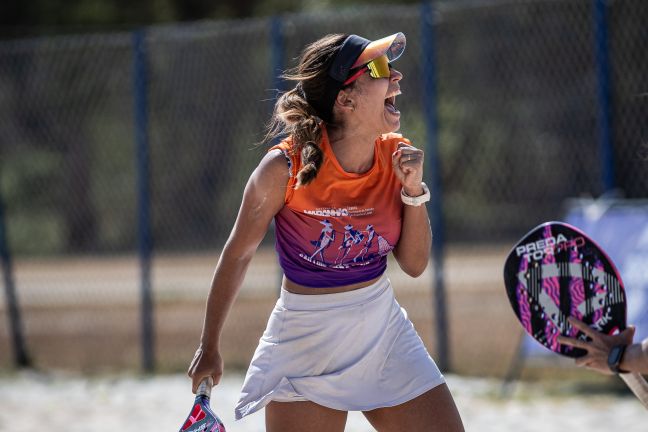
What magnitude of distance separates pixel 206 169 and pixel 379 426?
49.0 ft

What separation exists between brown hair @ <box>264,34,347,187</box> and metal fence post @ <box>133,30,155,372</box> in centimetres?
539

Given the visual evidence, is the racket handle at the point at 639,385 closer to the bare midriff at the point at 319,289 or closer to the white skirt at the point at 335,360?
the white skirt at the point at 335,360

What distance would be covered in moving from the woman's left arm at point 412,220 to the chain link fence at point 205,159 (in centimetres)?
620

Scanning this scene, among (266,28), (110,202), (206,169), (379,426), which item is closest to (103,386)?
(266,28)

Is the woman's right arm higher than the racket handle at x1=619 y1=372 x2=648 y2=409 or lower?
higher

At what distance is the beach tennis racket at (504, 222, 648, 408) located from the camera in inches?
134

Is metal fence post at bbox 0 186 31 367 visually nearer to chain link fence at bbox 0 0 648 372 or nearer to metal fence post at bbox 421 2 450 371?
chain link fence at bbox 0 0 648 372

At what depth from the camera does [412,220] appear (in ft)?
12.2

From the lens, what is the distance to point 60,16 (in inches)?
1074

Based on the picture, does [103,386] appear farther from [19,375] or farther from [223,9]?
[223,9]

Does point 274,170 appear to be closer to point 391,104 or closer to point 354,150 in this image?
point 354,150

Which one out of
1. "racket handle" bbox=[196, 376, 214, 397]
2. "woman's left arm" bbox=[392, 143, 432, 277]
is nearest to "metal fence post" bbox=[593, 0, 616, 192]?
"woman's left arm" bbox=[392, 143, 432, 277]

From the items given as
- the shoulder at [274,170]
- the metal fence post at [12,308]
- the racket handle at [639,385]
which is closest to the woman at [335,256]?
the shoulder at [274,170]

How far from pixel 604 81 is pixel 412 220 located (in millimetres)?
3869
